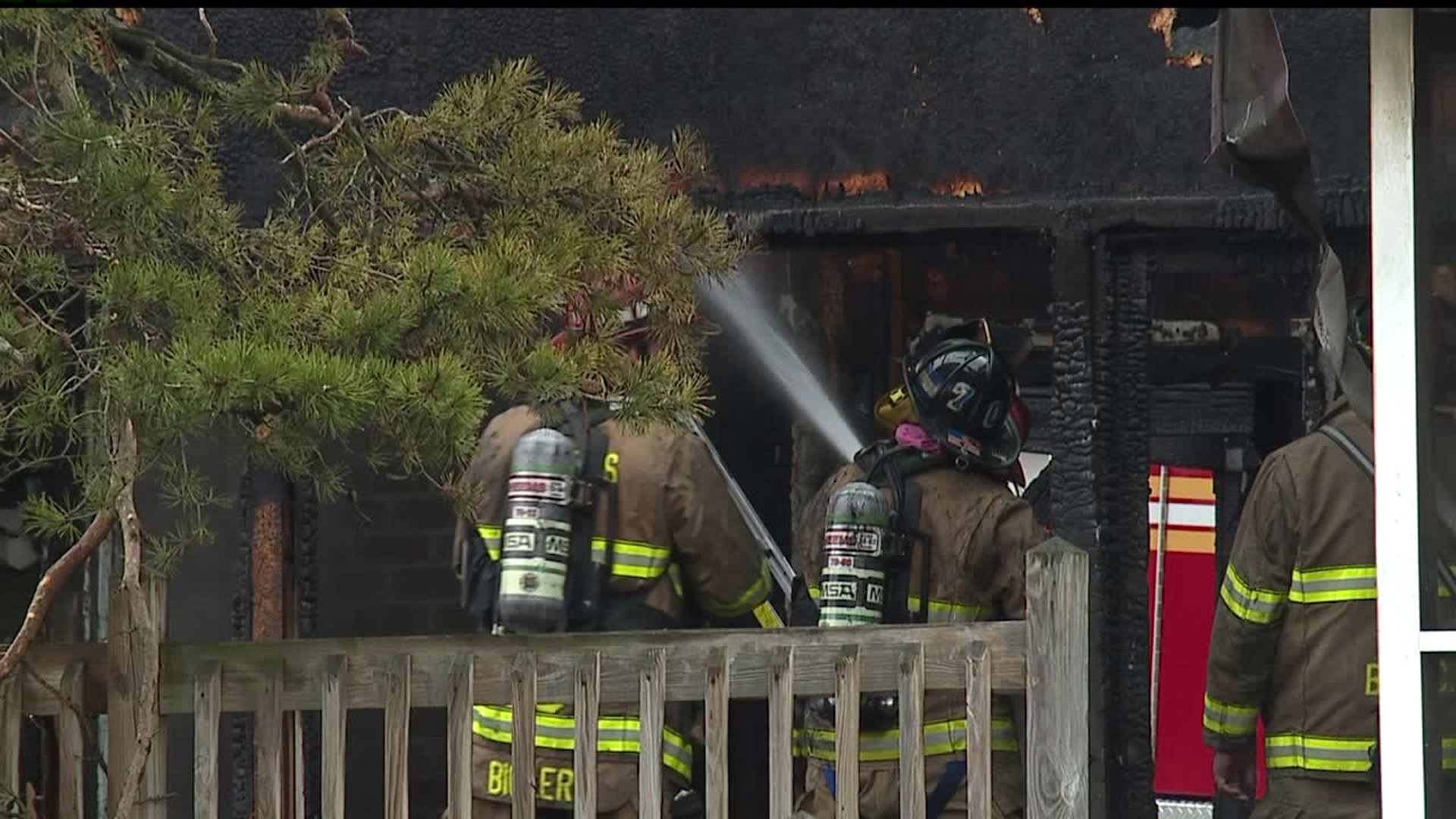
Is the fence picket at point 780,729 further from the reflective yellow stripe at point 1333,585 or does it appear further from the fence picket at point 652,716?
the reflective yellow stripe at point 1333,585

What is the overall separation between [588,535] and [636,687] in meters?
1.53

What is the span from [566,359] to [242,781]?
10.8ft

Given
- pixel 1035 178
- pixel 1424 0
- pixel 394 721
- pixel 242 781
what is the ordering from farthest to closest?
1. pixel 242 781
2. pixel 1035 178
3. pixel 394 721
4. pixel 1424 0

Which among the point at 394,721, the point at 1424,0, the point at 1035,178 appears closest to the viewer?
the point at 1424,0

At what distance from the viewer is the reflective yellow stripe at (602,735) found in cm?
581

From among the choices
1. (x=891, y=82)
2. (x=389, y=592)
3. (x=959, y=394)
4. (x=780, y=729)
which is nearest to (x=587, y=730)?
(x=780, y=729)

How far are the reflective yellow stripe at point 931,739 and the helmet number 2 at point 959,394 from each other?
2.76 ft

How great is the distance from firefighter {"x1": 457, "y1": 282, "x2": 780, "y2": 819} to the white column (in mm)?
2143

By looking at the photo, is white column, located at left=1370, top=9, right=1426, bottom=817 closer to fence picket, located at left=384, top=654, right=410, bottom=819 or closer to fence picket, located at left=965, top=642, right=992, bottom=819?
fence picket, located at left=965, top=642, right=992, bottom=819

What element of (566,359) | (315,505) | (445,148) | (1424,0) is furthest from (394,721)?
(315,505)

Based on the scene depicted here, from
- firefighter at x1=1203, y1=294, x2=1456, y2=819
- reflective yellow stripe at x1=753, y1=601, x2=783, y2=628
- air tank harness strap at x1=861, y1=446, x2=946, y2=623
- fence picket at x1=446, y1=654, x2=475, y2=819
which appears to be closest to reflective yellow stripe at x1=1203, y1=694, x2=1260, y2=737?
firefighter at x1=1203, y1=294, x2=1456, y2=819

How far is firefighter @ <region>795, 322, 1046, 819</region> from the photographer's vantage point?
19.2ft

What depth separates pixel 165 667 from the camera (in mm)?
4508

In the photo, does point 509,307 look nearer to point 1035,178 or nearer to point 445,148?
point 445,148
